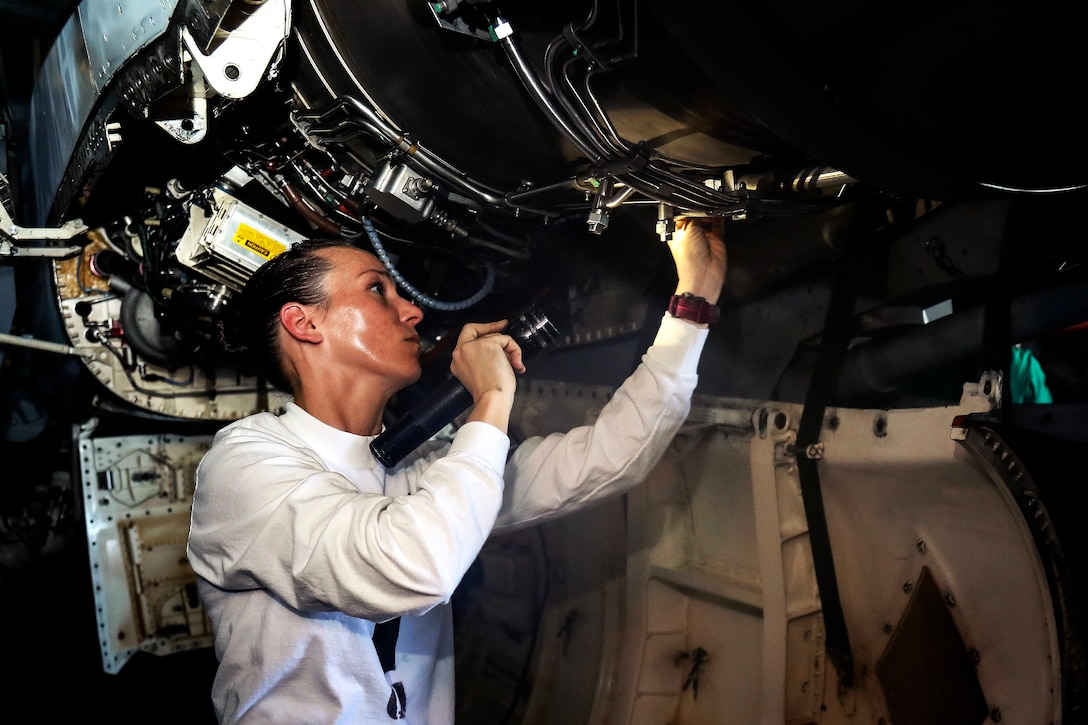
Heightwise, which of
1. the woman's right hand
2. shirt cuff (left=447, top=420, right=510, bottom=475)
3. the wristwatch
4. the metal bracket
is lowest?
shirt cuff (left=447, top=420, right=510, bottom=475)

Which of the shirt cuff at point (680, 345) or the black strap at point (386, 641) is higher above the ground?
the shirt cuff at point (680, 345)

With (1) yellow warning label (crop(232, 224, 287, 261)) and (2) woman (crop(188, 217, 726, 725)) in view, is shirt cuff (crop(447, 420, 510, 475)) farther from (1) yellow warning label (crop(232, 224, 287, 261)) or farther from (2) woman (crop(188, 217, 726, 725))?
(1) yellow warning label (crop(232, 224, 287, 261))

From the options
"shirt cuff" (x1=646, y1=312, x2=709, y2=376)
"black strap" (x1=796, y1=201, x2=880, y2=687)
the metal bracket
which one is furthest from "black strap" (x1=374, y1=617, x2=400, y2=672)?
the metal bracket

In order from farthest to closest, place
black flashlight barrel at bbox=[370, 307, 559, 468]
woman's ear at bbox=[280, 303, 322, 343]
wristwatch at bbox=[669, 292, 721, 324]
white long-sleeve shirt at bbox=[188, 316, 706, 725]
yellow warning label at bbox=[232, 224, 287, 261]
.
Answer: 1. yellow warning label at bbox=[232, 224, 287, 261]
2. woman's ear at bbox=[280, 303, 322, 343]
3. wristwatch at bbox=[669, 292, 721, 324]
4. black flashlight barrel at bbox=[370, 307, 559, 468]
5. white long-sleeve shirt at bbox=[188, 316, 706, 725]

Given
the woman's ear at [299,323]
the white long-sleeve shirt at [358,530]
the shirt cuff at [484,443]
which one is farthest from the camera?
the woman's ear at [299,323]

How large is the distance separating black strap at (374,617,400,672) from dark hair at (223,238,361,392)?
0.67m

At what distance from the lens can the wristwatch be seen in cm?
179

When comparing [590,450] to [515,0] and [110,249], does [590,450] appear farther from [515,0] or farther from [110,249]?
[110,249]

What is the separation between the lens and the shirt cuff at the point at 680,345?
180cm

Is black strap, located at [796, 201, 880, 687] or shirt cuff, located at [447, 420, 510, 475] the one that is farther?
black strap, located at [796, 201, 880, 687]

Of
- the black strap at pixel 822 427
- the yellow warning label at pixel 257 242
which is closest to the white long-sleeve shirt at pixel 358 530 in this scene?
the black strap at pixel 822 427

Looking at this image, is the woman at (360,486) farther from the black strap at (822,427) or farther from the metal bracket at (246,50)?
Result: the metal bracket at (246,50)

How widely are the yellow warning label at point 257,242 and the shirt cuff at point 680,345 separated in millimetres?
1227

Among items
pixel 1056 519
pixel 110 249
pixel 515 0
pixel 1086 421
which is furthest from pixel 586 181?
pixel 110 249
